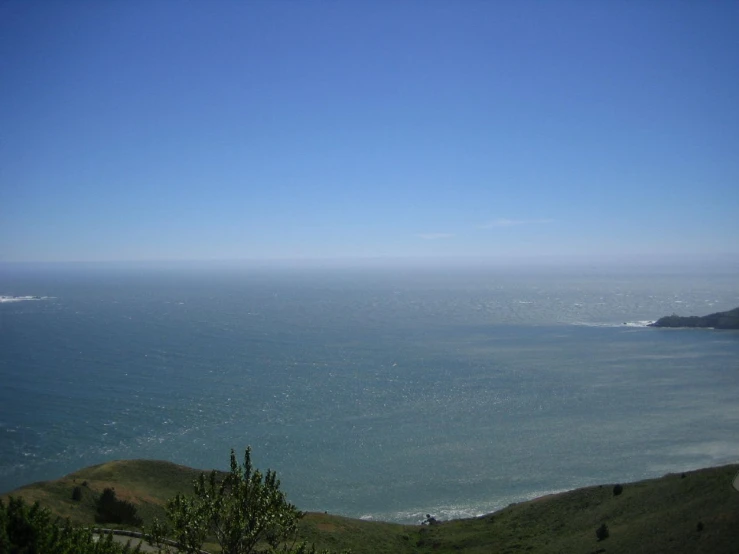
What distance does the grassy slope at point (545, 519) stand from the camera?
98.7ft

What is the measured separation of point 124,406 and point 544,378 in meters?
69.1

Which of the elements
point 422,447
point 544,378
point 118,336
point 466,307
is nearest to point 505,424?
point 422,447

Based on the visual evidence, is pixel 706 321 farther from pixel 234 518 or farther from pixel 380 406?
pixel 234 518

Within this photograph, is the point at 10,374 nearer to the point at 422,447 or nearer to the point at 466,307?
the point at 422,447

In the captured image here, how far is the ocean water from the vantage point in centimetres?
5606

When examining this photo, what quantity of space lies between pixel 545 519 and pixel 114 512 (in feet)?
104

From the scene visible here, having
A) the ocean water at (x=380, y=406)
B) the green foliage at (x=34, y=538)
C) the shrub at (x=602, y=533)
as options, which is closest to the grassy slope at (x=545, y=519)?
the shrub at (x=602, y=533)

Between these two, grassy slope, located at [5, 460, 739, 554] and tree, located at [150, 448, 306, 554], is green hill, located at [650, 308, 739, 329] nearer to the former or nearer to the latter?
grassy slope, located at [5, 460, 739, 554]

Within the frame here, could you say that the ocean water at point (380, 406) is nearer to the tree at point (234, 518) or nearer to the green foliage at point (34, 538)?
the tree at point (234, 518)

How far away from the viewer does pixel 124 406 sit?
247 ft

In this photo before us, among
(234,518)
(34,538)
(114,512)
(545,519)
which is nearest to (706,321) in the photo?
(545,519)

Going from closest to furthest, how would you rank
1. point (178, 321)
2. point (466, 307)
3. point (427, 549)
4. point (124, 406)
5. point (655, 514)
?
1. point (655, 514)
2. point (427, 549)
3. point (124, 406)
4. point (178, 321)
5. point (466, 307)

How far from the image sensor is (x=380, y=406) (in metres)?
77.8

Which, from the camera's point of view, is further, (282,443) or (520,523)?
(282,443)
